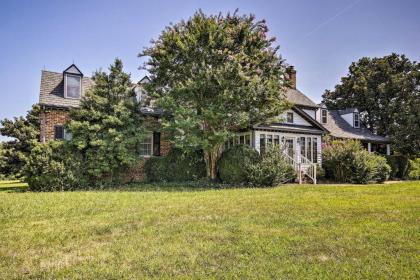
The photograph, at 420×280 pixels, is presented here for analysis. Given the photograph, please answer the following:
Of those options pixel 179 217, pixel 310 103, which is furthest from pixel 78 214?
pixel 310 103

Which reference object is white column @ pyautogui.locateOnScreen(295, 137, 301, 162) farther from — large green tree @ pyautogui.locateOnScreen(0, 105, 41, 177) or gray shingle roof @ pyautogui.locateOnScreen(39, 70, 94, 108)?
large green tree @ pyautogui.locateOnScreen(0, 105, 41, 177)

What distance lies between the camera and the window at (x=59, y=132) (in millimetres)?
16484

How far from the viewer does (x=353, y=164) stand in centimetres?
1798

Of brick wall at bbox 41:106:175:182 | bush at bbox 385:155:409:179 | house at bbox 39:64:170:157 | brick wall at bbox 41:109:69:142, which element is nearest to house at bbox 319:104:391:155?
bush at bbox 385:155:409:179

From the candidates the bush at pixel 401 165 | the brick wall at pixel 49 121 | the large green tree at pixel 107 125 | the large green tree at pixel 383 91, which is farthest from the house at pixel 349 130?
the brick wall at pixel 49 121

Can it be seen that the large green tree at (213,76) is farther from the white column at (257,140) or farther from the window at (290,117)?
the window at (290,117)

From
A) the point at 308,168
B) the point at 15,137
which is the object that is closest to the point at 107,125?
the point at 308,168

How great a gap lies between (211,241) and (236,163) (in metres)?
10.4

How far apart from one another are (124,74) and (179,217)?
36.1 ft

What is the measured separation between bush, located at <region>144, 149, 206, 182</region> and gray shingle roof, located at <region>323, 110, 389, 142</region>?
13520 millimetres

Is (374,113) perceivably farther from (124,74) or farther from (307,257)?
(307,257)

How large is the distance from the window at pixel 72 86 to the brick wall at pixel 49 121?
1271 millimetres

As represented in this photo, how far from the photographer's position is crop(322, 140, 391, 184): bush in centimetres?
1786

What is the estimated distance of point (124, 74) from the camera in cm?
1578
